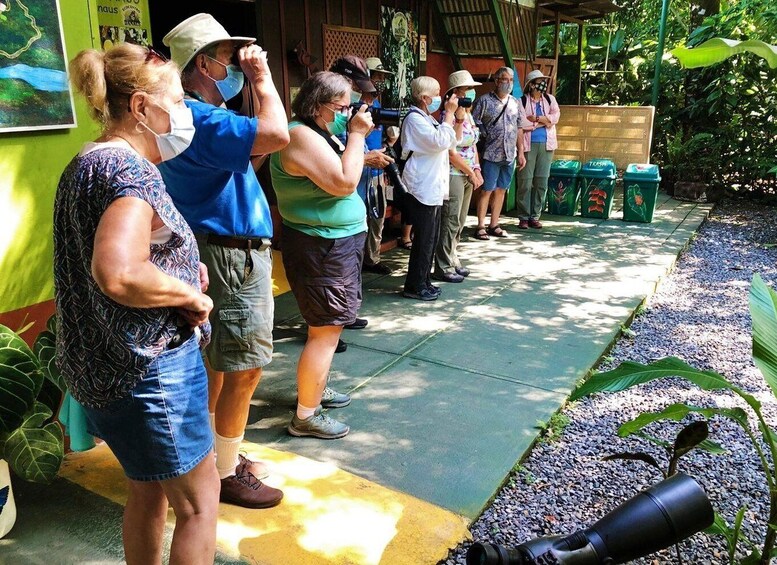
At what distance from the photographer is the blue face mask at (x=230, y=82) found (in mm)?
2334

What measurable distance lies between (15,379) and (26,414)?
15 centimetres

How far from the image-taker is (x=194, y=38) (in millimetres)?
2234

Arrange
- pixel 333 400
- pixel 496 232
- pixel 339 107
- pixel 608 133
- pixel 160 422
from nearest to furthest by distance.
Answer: pixel 160 422, pixel 339 107, pixel 333 400, pixel 496 232, pixel 608 133

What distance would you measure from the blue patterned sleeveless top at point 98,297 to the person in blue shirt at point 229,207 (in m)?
0.52

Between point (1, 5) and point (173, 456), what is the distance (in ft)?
6.41

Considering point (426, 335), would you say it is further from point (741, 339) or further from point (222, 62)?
point (222, 62)

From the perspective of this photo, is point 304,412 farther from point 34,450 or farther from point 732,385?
point 732,385

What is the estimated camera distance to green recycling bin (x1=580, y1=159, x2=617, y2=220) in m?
8.23

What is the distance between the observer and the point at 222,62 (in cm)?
230

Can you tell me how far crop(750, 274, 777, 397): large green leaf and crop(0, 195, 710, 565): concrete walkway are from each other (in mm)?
1185

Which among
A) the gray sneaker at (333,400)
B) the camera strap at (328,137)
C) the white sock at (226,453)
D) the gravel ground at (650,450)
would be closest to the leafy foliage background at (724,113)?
the gravel ground at (650,450)

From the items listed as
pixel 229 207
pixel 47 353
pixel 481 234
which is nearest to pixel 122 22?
pixel 229 207

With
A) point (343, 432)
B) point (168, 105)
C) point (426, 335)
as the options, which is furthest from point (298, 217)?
point (426, 335)

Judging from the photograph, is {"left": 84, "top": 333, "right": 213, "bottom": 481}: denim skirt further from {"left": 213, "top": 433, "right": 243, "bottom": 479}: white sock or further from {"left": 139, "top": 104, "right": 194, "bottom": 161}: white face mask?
{"left": 213, "top": 433, "right": 243, "bottom": 479}: white sock
